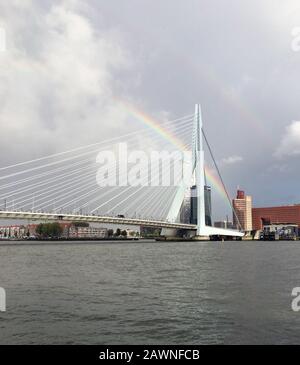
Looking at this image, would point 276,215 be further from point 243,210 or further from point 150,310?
point 150,310

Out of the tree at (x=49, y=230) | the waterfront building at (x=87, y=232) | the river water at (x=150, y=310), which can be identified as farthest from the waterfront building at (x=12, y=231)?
the river water at (x=150, y=310)

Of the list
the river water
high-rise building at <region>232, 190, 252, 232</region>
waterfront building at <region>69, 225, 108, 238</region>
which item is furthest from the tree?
the river water

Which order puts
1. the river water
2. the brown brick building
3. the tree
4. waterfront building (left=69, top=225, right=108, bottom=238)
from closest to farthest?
the river water < the tree < the brown brick building < waterfront building (left=69, top=225, right=108, bottom=238)

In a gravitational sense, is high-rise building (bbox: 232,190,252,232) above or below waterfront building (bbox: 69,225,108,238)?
above

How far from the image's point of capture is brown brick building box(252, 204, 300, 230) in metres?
149

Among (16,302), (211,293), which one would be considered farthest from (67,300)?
(211,293)

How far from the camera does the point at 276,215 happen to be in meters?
153

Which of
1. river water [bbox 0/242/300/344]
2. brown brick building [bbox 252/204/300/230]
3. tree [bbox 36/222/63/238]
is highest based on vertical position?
brown brick building [bbox 252/204/300/230]

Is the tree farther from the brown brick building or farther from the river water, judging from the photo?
the river water

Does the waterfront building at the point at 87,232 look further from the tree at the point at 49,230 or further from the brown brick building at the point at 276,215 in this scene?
the brown brick building at the point at 276,215

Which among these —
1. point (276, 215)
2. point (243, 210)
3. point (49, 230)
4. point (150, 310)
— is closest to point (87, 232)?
point (49, 230)

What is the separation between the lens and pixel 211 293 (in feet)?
46.2

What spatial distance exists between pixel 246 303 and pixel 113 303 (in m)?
3.47

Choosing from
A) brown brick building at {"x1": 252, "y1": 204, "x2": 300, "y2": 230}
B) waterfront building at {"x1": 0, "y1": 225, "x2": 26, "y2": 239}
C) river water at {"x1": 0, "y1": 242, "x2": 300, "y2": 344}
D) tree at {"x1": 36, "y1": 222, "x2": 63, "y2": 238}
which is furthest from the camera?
waterfront building at {"x1": 0, "y1": 225, "x2": 26, "y2": 239}
